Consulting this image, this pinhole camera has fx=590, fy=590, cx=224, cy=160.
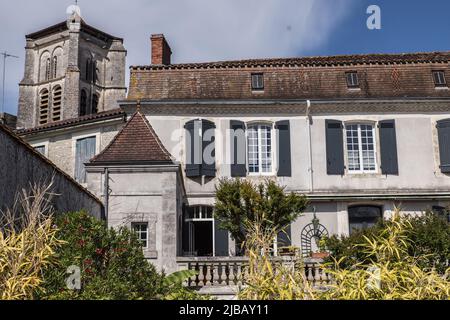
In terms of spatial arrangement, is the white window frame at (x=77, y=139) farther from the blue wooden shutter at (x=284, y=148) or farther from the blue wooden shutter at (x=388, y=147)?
the blue wooden shutter at (x=388, y=147)

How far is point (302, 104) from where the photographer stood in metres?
21.1

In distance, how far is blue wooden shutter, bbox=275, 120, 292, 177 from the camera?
2078cm

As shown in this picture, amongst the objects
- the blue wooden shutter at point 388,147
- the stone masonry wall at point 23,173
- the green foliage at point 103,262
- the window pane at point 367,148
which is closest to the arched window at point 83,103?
the window pane at point 367,148

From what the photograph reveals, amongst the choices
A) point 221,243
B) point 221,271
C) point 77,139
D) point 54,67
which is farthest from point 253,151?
point 54,67

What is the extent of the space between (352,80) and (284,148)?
374cm

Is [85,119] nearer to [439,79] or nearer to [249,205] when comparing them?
[249,205]

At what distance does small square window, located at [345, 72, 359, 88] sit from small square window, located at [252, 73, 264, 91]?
316cm

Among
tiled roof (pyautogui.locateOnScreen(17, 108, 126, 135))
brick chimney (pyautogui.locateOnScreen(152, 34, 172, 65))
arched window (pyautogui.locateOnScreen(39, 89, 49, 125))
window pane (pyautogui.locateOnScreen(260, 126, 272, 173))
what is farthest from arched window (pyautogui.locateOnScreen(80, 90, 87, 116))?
window pane (pyautogui.locateOnScreen(260, 126, 272, 173))

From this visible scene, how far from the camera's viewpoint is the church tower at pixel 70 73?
4650 centimetres

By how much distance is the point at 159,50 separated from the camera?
77.0ft

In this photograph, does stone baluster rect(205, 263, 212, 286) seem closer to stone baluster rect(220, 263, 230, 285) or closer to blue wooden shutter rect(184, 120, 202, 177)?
stone baluster rect(220, 263, 230, 285)

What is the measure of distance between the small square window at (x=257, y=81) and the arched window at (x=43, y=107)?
94.0 feet

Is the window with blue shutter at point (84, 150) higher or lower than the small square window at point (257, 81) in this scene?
lower
